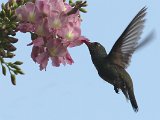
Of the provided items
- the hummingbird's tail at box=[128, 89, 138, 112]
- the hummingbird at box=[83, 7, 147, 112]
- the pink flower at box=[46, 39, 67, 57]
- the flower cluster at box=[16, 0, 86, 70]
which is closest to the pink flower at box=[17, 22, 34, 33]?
the flower cluster at box=[16, 0, 86, 70]

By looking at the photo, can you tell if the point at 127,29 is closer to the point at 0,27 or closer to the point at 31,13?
the point at 31,13

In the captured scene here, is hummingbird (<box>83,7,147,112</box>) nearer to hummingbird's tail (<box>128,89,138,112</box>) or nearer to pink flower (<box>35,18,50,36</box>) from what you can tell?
hummingbird's tail (<box>128,89,138,112</box>)

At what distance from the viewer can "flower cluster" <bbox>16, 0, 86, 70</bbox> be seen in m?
3.93

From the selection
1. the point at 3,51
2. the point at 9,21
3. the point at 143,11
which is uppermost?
the point at 143,11

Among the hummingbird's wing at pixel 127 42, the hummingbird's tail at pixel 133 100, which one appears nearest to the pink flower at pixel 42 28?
the hummingbird's wing at pixel 127 42

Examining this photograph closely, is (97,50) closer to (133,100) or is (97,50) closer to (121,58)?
A: (121,58)

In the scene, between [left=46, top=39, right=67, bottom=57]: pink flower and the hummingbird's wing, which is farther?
the hummingbird's wing

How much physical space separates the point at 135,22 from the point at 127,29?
8.2 inches

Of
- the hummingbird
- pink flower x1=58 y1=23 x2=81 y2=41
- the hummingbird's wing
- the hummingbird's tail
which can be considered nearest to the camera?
pink flower x1=58 y1=23 x2=81 y2=41

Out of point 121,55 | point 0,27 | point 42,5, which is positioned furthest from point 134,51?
point 0,27

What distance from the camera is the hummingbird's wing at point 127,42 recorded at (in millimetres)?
5148

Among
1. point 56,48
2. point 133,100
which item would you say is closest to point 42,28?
point 56,48

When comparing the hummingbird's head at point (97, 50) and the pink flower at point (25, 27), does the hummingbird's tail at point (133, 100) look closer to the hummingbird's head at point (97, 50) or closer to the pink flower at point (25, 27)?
the hummingbird's head at point (97, 50)

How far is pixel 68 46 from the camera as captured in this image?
13.9ft
